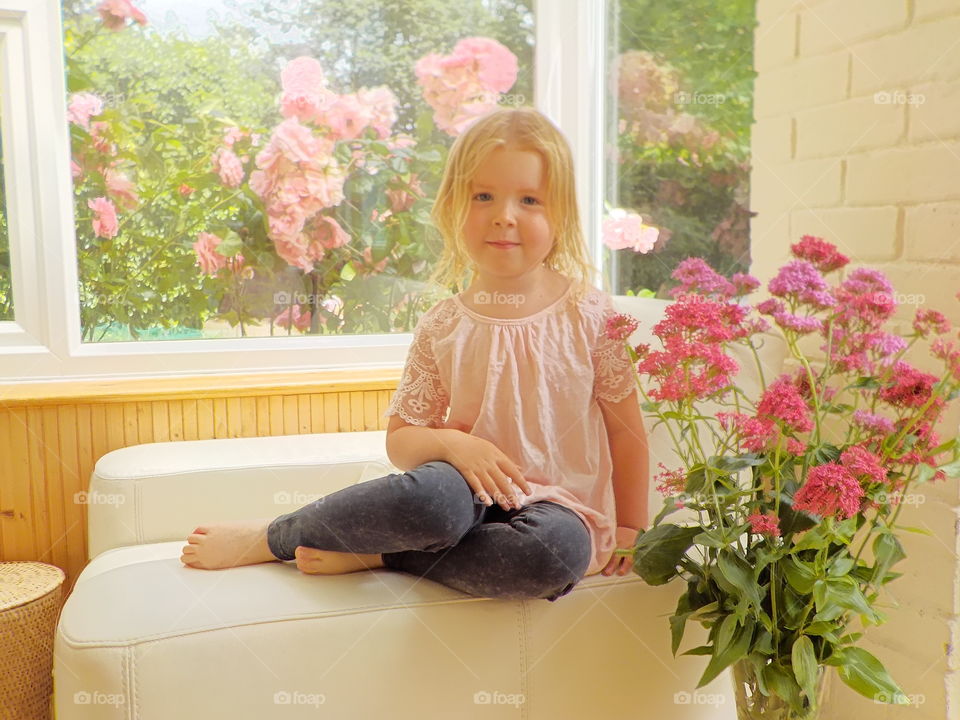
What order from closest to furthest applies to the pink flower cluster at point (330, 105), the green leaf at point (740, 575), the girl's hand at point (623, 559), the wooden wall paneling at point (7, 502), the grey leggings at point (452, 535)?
the green leaf at point (740, 575) < the grey leggings at point (452, 535) < the girl's hand at point (623, 559) < the wooden wall paneling at point (7, 502) < the pink flower cluster at point (330, 105)

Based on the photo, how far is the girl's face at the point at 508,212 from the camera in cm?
143

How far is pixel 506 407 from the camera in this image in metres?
1.44

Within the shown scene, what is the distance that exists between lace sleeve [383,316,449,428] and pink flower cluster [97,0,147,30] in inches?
45.5

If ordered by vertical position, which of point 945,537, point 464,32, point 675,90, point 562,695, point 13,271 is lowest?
point 562,695

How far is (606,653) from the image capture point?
1260 millimetres

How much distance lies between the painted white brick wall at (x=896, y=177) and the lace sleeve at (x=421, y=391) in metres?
0.66

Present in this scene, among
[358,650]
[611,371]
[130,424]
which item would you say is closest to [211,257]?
[130,424]

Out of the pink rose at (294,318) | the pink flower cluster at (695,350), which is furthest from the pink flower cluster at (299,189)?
the pink flower cluster at (695,350)

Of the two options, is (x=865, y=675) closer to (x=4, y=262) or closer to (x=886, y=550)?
(x=886, y=550)

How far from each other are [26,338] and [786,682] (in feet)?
5.69

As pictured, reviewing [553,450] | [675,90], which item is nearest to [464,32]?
[675,90]

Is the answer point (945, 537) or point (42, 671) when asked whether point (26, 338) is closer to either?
point (42, 671)

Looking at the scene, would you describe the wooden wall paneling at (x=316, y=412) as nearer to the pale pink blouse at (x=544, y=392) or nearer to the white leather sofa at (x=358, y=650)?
the pale pink blouse at (x=544, y=392)

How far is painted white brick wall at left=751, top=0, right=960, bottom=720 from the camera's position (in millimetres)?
1298
